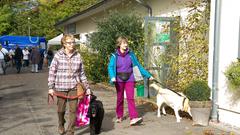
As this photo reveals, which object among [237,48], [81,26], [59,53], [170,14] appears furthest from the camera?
[81,26]

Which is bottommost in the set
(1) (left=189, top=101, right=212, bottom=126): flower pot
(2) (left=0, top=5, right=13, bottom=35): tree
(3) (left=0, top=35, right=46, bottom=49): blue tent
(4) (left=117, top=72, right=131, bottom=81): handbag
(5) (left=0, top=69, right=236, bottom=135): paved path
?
(5) (left=0, top=69, right=236, bottom=135): paved path

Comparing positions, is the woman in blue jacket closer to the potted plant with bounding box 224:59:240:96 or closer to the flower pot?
the flower pot

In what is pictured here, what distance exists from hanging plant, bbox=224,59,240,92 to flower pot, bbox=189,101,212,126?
1.90 feet

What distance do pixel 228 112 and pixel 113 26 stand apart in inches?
290

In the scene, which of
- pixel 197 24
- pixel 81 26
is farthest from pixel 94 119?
pixel 81 26

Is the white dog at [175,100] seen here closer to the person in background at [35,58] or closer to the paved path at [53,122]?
the paved path at [53,122]

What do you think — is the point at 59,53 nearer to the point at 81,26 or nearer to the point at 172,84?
the point at 172,84

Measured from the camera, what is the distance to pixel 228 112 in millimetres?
8250

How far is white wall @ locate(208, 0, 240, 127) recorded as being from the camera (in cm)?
811

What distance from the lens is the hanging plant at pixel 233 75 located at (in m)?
7.62

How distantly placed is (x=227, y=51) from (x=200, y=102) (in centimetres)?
110

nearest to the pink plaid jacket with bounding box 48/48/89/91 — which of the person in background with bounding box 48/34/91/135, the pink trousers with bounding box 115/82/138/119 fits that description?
the person in background with bounding box 48/34/91/135

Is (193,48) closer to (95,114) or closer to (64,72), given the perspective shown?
(95,114)

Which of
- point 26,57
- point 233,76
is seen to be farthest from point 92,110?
point 26,57
